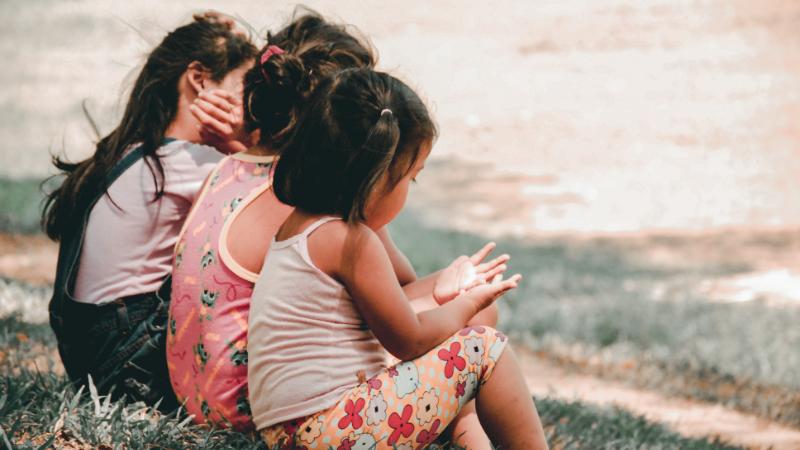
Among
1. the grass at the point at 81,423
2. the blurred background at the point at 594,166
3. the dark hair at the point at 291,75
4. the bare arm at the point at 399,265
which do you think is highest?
the dark hair at the point at 291,75

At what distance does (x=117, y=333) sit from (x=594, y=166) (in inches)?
310

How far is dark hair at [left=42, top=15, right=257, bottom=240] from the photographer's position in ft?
10.0

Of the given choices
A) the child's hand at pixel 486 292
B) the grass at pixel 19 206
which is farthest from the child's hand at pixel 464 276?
the grass at pixel 19 206

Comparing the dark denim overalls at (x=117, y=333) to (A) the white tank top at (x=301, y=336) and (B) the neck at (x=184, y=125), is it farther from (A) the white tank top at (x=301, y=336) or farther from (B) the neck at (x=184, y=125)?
(A) the white tank top at (x=301, y=336)

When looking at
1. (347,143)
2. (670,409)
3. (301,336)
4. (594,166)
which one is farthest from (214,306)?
(594,166)

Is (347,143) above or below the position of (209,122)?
above

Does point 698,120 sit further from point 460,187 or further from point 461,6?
point 461,6

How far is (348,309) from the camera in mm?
2453

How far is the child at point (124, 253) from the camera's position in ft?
9.66

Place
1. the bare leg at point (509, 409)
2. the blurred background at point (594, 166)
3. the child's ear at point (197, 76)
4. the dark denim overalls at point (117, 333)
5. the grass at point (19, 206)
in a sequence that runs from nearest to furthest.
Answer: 1. the bare leg at point (509, 409)
2. the dark denim overalls at point (117, 333)
3. the child's ear at point (197, 76)
4. the blurred background at point (594, 166)
5. the grass at point (19, 206)

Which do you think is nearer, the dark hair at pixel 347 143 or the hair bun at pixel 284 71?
the dark hair at pixel 347 143

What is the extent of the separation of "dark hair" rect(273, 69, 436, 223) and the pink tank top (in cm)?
27

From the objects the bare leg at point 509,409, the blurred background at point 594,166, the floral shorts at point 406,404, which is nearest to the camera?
the floral shorts at point 406,404

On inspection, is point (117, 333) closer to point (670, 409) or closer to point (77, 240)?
point (77, 240)
